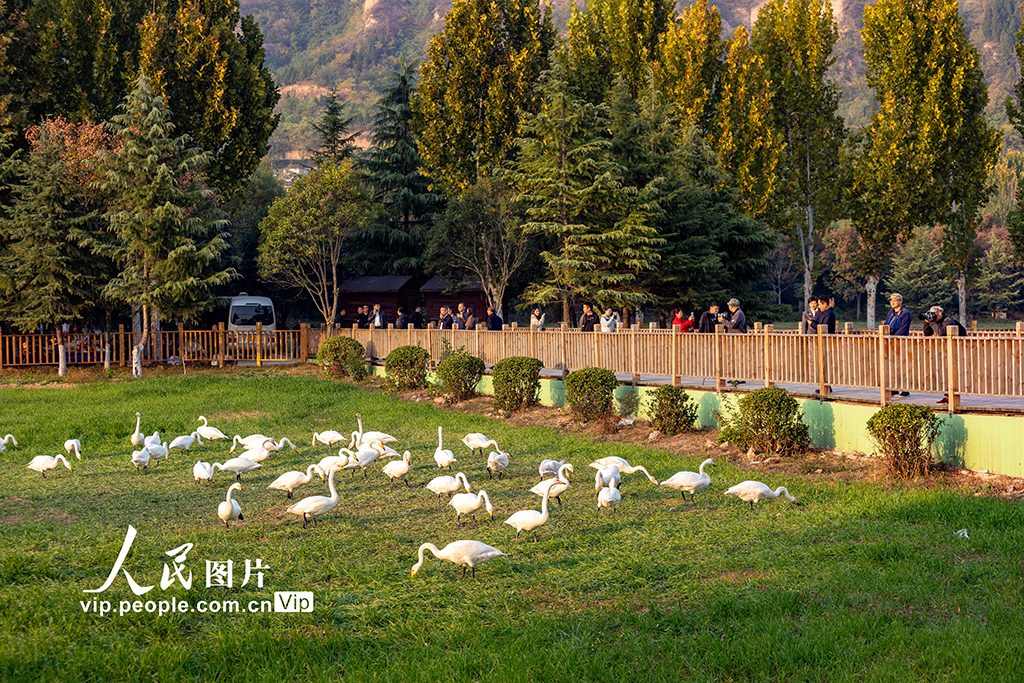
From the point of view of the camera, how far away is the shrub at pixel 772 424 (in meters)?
13.0

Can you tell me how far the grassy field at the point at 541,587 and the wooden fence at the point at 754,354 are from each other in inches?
82.7

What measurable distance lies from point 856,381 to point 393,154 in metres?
41.2

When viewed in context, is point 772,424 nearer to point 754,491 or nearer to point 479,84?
point 754,491

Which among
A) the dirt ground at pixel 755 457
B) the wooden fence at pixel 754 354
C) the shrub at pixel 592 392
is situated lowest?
the dirt ground at pixel 755 457

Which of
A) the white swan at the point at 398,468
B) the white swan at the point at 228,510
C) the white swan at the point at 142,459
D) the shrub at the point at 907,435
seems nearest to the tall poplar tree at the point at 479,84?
the white swan at the point at 142,459

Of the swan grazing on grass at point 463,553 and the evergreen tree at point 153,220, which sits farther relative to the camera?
the evergreen tree at point 153,220

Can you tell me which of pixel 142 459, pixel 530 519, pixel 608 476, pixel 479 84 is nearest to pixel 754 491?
pixel 608 476

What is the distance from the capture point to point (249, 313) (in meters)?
37.4

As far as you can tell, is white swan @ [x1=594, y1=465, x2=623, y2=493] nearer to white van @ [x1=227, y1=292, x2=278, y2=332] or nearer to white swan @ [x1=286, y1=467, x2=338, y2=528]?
white swan @ [x1=286, y1=467, x2=338, y2=528]

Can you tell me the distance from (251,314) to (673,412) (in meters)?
26.5

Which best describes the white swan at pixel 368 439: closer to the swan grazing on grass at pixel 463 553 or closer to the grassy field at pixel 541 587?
the grassy field at pixel 541 587

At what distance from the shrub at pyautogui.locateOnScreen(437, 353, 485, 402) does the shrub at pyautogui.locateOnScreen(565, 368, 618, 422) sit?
490 cm

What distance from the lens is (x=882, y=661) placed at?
5.58 meters

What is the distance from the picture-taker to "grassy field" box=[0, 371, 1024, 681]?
566 centimetres
